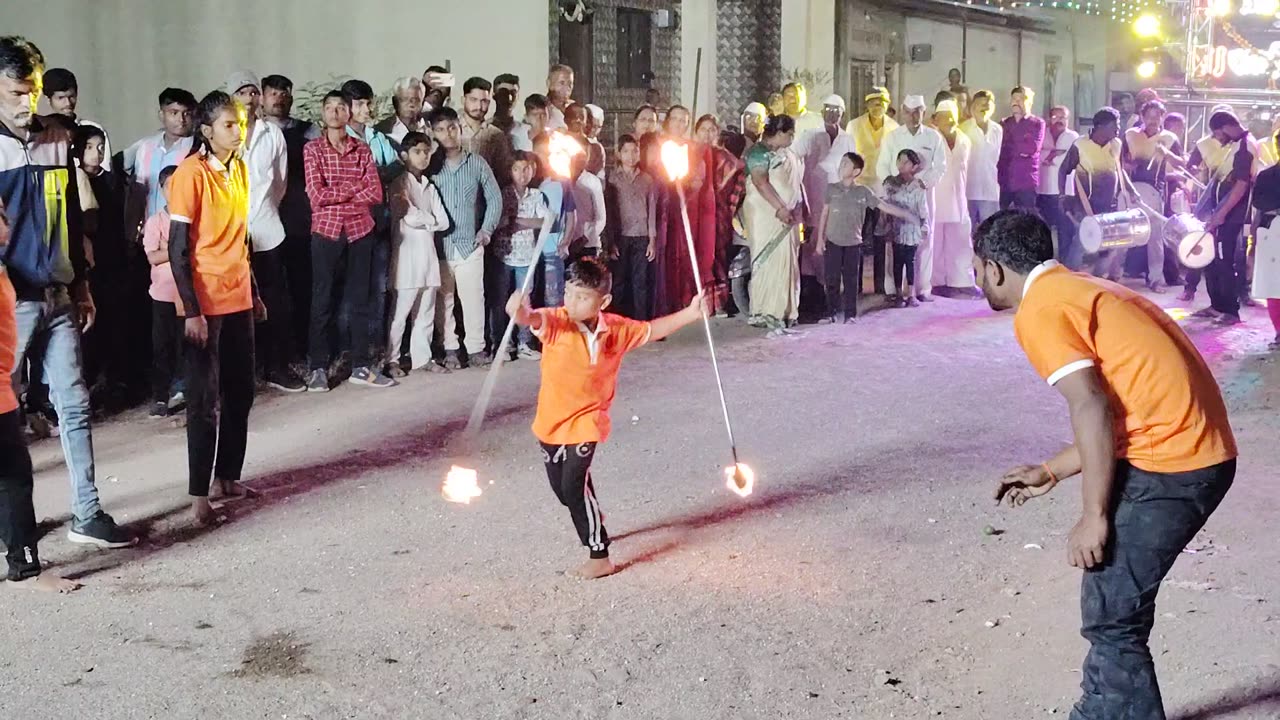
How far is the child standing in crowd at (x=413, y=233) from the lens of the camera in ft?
32.8

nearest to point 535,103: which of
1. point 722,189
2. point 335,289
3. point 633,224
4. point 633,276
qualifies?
point 633,224

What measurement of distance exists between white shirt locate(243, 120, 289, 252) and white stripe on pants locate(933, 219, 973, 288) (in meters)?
7.65

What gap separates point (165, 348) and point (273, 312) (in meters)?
0.92

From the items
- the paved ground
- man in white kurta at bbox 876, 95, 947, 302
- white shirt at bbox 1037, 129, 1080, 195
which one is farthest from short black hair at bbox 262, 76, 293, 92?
white shirt at bbox 1037, 129, 1080, 195

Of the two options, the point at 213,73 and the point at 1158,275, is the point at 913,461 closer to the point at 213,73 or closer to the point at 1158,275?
the point at 213,73

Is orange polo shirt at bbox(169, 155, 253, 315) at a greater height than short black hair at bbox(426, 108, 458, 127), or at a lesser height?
lesser

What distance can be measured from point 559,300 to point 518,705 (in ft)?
22.4

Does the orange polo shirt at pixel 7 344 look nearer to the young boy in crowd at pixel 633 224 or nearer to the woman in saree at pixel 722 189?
the young boy in crowd at pixel 633 224

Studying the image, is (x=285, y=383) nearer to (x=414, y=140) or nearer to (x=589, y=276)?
(x=414, y=140)

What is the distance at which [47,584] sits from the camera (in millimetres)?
5676

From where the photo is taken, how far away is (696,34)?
19000 millimetres

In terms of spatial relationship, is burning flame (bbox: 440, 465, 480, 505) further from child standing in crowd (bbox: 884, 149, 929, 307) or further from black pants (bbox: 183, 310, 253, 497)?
child standing in crowd (bbox: 884, 149, 929, 307)

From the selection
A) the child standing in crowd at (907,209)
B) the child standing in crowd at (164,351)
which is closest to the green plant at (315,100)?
the child standing in crowd at (164,351)

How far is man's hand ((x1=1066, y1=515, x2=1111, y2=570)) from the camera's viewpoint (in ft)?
12.4
